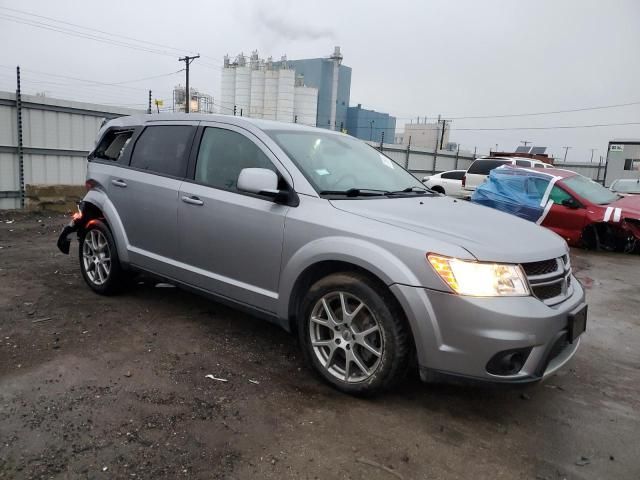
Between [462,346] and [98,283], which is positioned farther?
[98,283]

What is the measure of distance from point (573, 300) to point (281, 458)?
1968mm

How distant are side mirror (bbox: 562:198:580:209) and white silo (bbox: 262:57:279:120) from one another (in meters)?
35.9

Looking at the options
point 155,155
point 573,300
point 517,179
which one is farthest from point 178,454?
point 517,179

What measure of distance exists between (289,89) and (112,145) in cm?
3886

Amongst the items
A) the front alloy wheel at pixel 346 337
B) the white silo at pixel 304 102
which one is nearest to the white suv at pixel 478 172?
the front alloy wheel at pixel 346 337

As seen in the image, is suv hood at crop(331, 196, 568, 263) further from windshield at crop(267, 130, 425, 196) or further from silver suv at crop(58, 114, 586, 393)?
windshield at crop(267, 130, 425, 196)

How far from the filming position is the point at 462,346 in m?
2.67

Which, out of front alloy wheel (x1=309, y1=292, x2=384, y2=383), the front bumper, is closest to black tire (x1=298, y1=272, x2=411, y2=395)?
front alloy wheel (x1=309, y1=292, x2=384, y2=383)

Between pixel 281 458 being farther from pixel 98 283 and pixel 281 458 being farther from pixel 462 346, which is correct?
pixel 98 283

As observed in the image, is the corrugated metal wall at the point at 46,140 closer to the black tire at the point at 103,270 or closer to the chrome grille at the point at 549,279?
the black tire at the point at 103,270

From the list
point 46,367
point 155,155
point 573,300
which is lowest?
point 46,367

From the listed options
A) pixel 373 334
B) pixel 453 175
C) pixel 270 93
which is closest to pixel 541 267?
pixel 373 334

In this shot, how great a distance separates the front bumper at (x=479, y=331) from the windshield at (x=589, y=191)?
24.1 feet

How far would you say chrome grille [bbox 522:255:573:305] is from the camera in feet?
9.23
